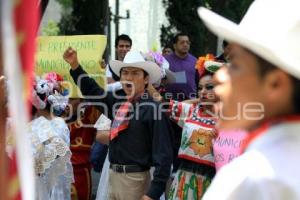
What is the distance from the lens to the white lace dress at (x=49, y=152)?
14.2ft

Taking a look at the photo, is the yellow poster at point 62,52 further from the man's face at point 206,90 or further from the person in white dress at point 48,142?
the man's face at point 206,90

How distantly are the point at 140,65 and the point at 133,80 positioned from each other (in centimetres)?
13

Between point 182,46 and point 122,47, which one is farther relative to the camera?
point 182,46

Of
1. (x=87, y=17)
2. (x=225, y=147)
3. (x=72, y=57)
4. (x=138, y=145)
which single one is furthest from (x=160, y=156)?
(x=87, y=17)

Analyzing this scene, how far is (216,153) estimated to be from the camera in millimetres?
3807

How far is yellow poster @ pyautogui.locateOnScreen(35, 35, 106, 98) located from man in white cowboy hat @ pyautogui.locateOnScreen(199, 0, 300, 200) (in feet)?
14.1

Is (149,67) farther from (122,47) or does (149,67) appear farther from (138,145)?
(122,47)

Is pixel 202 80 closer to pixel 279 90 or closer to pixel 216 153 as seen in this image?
pixel 216 153

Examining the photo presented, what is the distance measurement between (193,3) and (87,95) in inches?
560

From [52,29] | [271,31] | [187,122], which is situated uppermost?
[271,31]

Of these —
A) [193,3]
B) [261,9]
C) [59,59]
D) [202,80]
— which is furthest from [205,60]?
[193,3]

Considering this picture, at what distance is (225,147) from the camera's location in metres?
3.77

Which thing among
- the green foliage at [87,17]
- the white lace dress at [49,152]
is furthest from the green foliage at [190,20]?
the white lace dress at [49,152]

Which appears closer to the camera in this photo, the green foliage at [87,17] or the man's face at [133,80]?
the man's face at [133,80]
